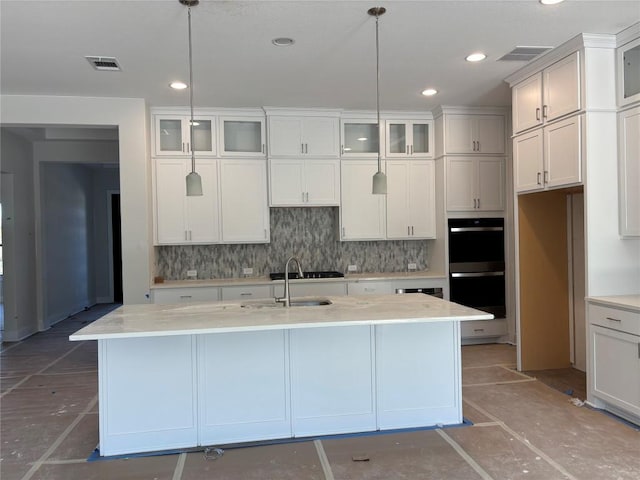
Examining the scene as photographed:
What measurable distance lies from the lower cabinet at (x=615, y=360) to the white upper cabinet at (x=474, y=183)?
212cm

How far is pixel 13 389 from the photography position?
4121 millimetres

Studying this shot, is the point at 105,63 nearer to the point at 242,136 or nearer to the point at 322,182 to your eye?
the point at 242,136

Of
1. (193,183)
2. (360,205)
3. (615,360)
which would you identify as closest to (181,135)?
(360,205)

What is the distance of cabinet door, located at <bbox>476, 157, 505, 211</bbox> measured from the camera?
539 cm

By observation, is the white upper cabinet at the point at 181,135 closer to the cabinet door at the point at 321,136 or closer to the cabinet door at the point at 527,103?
the cabinet door at the point at 321,136

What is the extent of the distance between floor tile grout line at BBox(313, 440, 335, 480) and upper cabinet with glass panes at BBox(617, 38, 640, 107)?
3179 millimetres

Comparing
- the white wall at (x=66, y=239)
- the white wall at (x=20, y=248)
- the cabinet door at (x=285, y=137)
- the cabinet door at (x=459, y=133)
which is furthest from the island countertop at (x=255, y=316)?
the white wall at (x=66, y=239)

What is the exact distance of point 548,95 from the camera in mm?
3820

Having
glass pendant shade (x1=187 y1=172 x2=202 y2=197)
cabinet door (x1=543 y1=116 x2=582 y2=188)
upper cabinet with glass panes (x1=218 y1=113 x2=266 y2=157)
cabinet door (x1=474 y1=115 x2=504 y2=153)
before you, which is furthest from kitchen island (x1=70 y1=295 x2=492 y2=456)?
cabinet door (x1=474 y1=115 x2=504 y2=153)

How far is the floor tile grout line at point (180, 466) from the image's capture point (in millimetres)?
2581

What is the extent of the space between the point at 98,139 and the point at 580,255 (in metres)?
5.97

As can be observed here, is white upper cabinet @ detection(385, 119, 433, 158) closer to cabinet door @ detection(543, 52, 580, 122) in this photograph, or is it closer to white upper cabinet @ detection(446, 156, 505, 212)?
white upper cabinet @ detection(446, 156, 505, 212)

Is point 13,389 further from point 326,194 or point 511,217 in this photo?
point 511,217

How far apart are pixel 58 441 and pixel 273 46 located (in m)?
3.08
